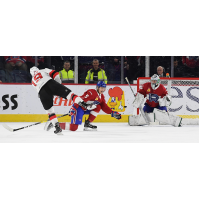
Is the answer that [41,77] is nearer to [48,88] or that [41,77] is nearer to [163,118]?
[48,88]

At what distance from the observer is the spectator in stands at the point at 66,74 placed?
6.49 meters

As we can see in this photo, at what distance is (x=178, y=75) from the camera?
7047 millimetres

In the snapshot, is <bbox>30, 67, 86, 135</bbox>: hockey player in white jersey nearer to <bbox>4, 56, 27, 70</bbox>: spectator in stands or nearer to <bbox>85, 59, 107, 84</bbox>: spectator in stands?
<bbox>85, 59, 107, 84</bbox>: spectator in stands

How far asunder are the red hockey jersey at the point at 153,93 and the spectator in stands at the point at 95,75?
3.96 ft

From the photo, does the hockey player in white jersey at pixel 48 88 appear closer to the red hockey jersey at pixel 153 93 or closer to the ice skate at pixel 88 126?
the ice skate at pixel 88 126

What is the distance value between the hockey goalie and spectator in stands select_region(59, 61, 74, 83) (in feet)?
5.41

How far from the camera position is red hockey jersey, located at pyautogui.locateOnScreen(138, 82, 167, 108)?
548 centimetres

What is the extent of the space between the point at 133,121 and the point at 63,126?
175cm

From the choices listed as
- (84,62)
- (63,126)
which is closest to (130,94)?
(84,62)

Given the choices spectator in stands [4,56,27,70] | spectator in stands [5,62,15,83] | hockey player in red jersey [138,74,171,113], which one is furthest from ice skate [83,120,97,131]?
spectator in stands [4,56,27,70]

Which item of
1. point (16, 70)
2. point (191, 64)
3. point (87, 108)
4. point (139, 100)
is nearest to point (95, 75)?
point (139, 100)

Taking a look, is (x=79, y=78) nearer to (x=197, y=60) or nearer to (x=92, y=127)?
(x=92, y=127)

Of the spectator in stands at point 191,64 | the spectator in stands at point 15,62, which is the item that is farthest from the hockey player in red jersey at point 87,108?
the spectator in stands at point 191,64

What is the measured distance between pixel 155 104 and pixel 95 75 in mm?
1567
